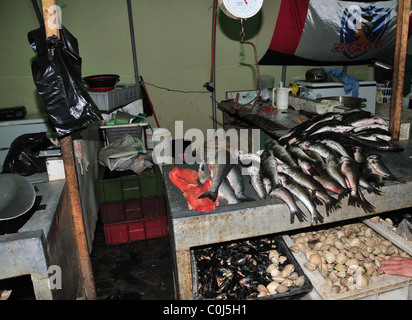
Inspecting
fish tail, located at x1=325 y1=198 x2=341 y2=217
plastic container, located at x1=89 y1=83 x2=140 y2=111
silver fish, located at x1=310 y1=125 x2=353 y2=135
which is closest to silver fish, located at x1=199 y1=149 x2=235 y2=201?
fish tail, located at x1=325 y1=198 x2=341 y2=217

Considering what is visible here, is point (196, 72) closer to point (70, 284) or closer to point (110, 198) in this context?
point (110, 198)

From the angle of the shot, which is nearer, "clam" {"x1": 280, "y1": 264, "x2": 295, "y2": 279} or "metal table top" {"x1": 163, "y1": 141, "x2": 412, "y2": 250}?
"metal table top" {"x1": 163, "y1": 141, "x2": 412, "y2": 250}

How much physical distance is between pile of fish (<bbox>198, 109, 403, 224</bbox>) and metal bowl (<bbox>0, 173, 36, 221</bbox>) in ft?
4.80

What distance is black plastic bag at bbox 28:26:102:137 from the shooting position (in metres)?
2.53

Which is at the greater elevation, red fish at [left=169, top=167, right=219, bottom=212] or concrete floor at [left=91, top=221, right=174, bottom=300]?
red fish at [left=169, top=167, right=219, bottom=212]

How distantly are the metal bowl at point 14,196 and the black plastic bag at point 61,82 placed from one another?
1.80 ft

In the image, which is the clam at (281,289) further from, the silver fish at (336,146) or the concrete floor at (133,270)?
the concrete floor at (133,270)

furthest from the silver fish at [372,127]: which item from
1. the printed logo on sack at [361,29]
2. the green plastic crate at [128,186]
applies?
the printed logo on sack at [361,29]

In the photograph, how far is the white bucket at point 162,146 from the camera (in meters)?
5.06

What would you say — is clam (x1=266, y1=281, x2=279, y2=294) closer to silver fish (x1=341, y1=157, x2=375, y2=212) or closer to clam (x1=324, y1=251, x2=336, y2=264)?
clam (x1=324, y1=251, x2=336, y2=264)

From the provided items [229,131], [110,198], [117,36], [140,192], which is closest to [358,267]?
[140,192]

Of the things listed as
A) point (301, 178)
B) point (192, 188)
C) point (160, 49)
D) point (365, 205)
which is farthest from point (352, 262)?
point (160, 49)

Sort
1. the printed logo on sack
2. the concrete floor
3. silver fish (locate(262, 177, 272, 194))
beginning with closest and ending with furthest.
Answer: silver fish (locate(262, 177, 272, 194)), the concrete floor, the printed logo on sack

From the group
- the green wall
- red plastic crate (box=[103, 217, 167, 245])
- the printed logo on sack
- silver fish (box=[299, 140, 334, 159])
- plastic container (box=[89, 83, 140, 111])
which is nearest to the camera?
silver fish (box=[299, 140, 334, 159])
